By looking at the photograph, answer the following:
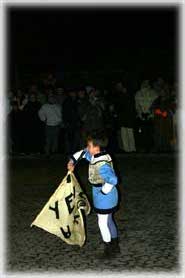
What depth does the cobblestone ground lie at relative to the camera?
6.11m

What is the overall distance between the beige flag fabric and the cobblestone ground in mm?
181

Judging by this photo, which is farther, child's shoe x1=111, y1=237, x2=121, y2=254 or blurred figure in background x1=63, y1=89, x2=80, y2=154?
blurred figure in background x1=63, y1=89, x2=80, y2=154

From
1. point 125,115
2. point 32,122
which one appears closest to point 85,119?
point 125,115

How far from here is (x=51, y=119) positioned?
48.7 ft

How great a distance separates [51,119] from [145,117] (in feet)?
8.03

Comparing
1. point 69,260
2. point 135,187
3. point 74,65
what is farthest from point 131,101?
point 74,65

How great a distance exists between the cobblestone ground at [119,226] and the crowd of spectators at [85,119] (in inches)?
84.2

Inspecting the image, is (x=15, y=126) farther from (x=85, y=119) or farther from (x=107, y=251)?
(x=107, y=251)

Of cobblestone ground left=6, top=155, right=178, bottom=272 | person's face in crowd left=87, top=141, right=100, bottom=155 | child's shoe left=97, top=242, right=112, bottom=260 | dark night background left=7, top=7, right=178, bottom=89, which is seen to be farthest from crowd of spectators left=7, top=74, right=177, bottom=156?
dark night background left=7, top=7, right=178, bottom=89

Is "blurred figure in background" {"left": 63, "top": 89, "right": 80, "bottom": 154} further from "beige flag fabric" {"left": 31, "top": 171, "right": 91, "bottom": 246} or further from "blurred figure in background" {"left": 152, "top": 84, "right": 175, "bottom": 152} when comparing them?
"beige flag fabric" {"left": 31, "top": 171, "right": 91, "bottom": 246}

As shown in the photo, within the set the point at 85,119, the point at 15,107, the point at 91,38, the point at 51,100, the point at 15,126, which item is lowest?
the point at 15,126

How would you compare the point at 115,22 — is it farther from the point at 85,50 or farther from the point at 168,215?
the point at 168,215

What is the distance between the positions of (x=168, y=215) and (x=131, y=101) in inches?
271

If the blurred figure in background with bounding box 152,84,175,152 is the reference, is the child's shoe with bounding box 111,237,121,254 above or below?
below
